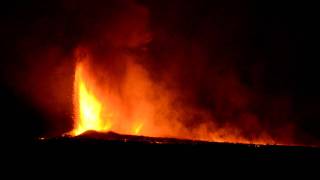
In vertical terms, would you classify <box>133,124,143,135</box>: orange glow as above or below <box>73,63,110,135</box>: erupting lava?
below

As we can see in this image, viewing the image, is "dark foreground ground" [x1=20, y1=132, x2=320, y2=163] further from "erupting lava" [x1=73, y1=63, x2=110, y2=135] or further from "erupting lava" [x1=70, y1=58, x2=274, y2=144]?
"erupting lava" [x1=70, y1=58, x2=274, y2=144]

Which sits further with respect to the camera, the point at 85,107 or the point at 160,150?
the point at 85,107

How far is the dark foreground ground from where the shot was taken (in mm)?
4555

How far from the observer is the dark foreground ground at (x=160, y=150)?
4.55 metres

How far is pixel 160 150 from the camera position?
4.62 metres

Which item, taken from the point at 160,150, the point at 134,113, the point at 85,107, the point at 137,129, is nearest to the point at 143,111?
the point at 134,113

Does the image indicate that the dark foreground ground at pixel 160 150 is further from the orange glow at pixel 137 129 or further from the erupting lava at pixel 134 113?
the orange glow at pixel 137 129

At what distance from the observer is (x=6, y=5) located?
6.69m

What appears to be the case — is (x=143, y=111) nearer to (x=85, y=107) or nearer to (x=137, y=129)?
(x=137, y=129)

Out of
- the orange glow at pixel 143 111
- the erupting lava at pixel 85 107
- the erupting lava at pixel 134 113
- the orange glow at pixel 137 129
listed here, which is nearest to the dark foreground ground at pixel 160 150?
the erupting lava at pixel 85 107

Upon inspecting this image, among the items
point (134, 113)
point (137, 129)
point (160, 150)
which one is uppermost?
point (134, 113)

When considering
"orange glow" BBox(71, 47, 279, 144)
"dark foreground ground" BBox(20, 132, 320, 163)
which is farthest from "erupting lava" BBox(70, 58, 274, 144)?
"dark foreground ground" BBox(20, 132, 320, 163)

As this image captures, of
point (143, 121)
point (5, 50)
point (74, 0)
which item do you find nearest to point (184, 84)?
point (143, 121)

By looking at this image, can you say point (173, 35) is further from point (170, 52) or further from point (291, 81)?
point (291, 81)
